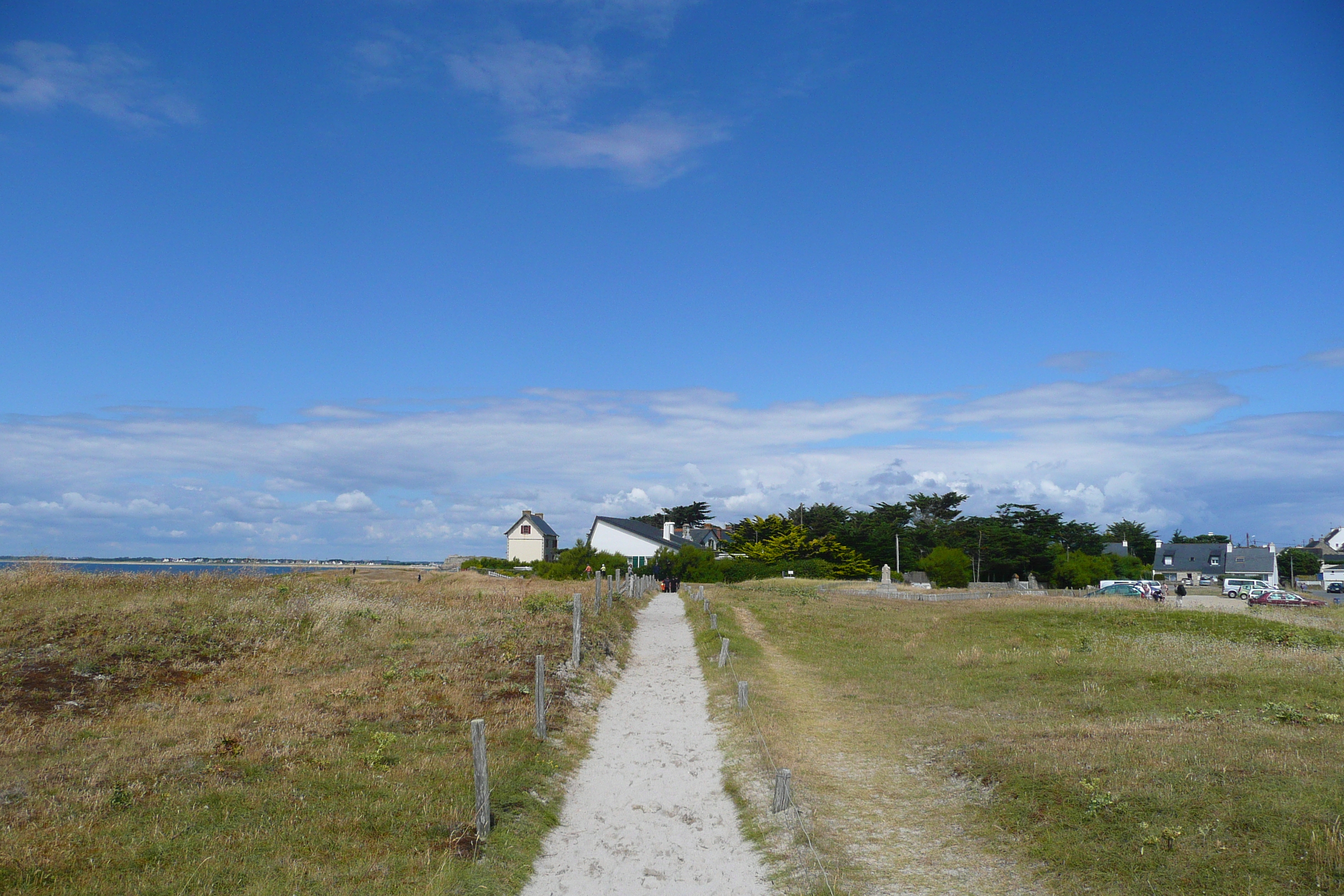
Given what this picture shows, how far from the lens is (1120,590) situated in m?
57.6

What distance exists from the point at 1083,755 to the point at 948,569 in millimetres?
69278

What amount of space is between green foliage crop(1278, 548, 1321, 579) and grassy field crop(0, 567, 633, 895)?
139m

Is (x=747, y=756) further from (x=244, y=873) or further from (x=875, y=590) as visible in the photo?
(x=875, y=590)

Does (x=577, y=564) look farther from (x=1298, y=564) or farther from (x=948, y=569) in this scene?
(x=1298, y=564)

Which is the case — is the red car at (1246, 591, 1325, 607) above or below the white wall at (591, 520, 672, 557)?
below

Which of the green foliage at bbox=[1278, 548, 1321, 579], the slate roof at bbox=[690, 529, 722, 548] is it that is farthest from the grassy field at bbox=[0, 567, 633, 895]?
the green foliage at bbox=[1278, 548, 1321, 579]

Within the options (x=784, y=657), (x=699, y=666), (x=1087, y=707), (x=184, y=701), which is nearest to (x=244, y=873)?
(x=184, y=701)

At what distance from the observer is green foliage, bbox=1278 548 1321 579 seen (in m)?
122

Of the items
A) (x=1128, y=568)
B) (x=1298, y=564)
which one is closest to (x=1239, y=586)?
(x=1128, y=568)

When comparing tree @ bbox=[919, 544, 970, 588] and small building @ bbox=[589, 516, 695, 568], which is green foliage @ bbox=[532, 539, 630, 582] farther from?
tree @ bbox=[919, 544, 970, 588]

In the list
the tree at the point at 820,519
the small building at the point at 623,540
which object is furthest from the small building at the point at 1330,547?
the small building at the point at 623,540

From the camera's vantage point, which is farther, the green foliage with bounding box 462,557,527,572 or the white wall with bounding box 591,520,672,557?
the white wall with bounding box 591,520,672,557

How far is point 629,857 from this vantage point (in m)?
9.88

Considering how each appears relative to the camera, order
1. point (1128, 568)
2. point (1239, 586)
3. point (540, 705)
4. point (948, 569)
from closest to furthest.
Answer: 1. point (540, 705)
2. point (1239, 586)
3. point (948, 569)
4. point (1128, 568)
